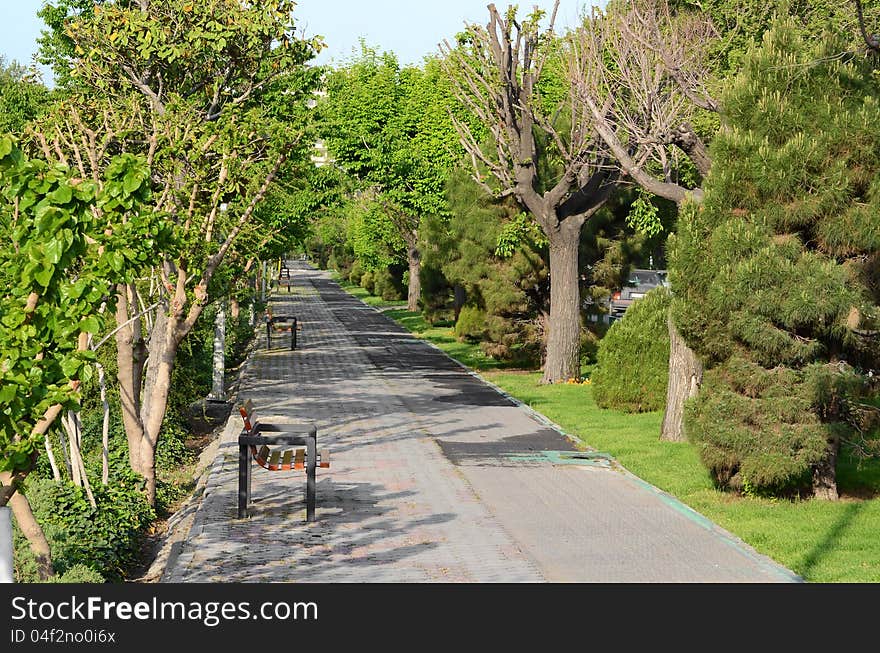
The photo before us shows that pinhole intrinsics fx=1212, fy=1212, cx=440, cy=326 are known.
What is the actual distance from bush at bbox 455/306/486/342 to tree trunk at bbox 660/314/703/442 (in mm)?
16331

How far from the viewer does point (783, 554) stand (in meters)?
10.1

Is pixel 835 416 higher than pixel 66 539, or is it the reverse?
pixel 835 416

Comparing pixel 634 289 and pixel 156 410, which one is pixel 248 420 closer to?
pixel 156 410

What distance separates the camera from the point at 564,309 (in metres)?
25.3

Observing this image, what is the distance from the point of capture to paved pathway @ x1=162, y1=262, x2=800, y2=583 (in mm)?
9547

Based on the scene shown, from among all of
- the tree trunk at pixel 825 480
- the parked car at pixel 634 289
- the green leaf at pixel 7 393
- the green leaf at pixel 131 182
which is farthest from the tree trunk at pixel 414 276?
the green leaf at pixel 7 393

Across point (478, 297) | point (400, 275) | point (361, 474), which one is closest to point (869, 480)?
point (361, 474)

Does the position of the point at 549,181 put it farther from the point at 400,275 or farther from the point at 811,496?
the point at 400,275

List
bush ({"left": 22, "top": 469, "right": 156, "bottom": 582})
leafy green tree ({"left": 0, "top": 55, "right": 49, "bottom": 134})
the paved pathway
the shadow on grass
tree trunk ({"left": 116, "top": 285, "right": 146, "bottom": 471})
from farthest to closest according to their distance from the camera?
leafy green tree ({"left": 0, "top": 55, "right": 49, "bottom": 134})
tree trunk ({"left": 116, "top": 285, "right": 146, "bottom": 471})
bush ({"left": 22, "top": 469, "right": 156, "bottom": 582})
the shadow on grass
the paved pathway

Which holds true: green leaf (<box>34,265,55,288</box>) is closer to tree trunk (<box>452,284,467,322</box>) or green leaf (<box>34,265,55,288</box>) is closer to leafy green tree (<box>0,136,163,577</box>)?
leafy green tree (<box>0,136,163,577</box>)

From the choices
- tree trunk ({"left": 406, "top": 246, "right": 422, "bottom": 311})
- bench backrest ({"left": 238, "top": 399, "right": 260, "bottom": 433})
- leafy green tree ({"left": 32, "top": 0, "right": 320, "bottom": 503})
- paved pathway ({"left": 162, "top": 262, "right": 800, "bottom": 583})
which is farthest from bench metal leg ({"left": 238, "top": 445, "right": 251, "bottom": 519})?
tree trunk ({"left": 406, "top": 246, "right": 422, "bottom": 311})

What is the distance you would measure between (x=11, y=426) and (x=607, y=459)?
1050 cm

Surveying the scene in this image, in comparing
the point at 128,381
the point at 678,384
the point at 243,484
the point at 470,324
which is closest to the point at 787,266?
the point at 678,384

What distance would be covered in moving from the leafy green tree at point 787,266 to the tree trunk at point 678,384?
4086 mm
